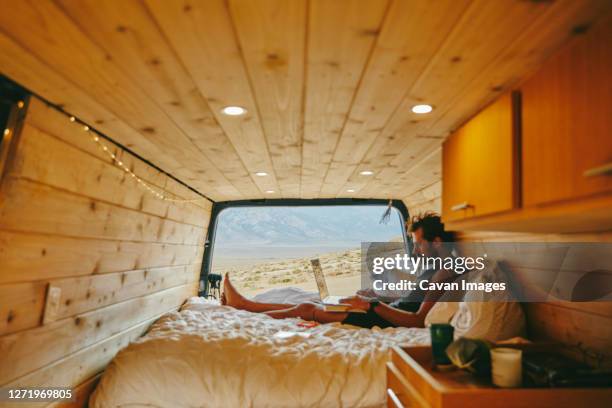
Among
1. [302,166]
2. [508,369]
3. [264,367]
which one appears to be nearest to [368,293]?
[302,166]

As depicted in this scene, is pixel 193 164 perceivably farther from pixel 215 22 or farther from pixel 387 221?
pixel 387 221

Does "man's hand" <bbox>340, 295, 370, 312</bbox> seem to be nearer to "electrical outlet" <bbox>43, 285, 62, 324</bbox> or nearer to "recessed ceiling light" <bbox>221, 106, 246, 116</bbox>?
"recessed ceiling light" <bbox>221, 106, 246, 116</bbox>

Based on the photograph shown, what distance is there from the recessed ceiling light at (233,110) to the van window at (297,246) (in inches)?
84.6

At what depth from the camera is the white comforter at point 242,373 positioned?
179 cm

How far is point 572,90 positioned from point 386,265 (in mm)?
3305

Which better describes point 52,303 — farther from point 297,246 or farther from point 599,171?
point 297,246

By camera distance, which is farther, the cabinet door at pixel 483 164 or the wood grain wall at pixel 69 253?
the wood grain wall at pixel 69 253

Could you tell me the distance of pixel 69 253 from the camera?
1.75 m

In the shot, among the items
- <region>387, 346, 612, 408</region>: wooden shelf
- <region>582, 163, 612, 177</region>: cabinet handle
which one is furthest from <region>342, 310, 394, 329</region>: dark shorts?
<region>582, 163, 612, 177</region>: cabinet handle

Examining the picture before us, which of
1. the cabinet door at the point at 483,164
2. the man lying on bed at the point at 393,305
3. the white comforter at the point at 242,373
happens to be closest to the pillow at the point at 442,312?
the man lying on bed at the point at 393,305

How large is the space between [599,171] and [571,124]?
22cm

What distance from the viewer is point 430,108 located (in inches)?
64.8

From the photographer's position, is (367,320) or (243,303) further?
(243,303)

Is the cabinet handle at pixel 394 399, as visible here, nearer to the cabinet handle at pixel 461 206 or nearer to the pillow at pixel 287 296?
the cabinet handle at pixel 461 206
